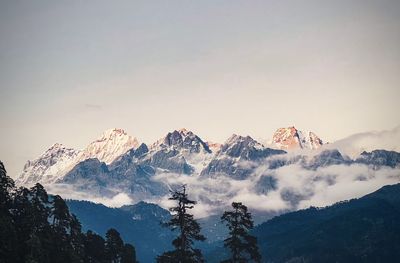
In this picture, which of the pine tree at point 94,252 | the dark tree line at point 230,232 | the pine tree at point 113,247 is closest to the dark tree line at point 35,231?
the pine tree at point 94,252

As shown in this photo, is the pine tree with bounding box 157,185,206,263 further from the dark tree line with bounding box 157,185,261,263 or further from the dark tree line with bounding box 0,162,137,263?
the dark tree line with bounding box 0,162,137,263

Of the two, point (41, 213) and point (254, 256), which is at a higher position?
point (41, 213)

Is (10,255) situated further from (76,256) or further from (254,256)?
(254,256)

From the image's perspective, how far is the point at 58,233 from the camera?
116 meters

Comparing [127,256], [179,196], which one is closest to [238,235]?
[179,196]

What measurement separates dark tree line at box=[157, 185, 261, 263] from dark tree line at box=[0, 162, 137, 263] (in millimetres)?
20377

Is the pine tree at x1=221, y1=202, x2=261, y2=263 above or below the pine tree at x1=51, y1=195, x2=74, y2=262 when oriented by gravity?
below

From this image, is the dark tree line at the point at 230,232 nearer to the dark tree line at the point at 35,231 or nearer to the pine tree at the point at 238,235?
the pine tree at the point at 238,235

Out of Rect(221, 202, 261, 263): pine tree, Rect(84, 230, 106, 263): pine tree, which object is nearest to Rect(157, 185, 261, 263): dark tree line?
Rect(221, 202, 261, 263): pine tree

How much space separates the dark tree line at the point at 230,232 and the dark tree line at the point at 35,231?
66.9ft

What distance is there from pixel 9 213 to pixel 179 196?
122 ft

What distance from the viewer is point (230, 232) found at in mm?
81312

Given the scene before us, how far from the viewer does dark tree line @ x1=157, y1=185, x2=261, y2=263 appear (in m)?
80.9

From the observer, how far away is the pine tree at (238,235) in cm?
8062
